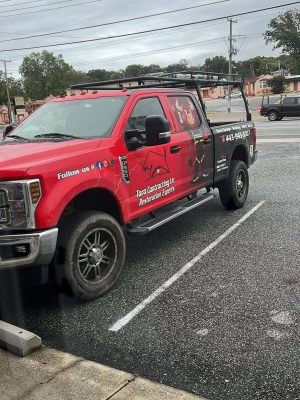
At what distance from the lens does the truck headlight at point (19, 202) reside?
3.65 m

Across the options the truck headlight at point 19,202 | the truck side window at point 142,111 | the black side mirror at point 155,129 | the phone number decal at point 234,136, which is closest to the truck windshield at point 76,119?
the truck side window at point 142,111

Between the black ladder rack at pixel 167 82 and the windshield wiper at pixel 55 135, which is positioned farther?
the black ladder rack at pixel 167 82

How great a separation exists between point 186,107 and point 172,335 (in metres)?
3.58

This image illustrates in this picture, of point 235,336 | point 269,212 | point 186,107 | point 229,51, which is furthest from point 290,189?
point 229,51

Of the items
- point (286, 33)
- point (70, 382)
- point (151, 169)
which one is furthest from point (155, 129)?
point (286, 33)

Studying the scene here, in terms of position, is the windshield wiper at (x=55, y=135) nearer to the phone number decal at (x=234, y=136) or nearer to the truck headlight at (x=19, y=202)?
the truck headlight at (x=19, y=202)

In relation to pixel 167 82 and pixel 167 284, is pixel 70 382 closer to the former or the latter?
pixel 167 284

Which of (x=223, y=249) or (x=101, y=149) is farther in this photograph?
(x=223, y=249)

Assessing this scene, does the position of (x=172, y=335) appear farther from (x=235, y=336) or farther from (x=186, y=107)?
(x=186, y=107)

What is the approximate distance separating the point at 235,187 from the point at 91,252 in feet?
12.2

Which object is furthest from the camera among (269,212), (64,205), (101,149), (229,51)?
(229,51)

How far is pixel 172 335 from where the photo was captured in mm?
3664

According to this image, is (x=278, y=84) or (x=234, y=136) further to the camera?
(x=278, y=84)

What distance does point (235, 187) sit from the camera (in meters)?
7.47
